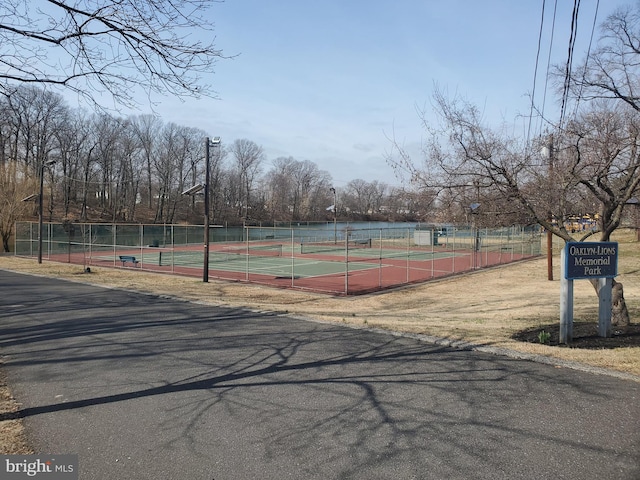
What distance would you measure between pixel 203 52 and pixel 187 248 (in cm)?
3576

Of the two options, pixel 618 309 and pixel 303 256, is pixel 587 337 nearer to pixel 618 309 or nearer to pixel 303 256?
pixel 618 309

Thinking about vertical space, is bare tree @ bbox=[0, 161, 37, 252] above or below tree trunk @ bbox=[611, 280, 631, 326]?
above

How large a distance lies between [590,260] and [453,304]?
694cm

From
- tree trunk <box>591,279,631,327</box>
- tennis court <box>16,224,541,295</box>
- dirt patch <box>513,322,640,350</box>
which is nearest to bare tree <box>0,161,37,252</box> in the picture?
tennis court <box>16,224,541,295</box>

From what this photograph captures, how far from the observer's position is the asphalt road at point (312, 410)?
3.45 m

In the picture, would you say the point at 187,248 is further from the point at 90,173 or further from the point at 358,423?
the point at 90,173

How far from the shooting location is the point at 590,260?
8.09 metres

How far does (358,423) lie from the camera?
4125mm

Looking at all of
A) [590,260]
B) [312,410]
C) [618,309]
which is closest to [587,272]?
[590,260]

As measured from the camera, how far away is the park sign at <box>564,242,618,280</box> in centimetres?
785

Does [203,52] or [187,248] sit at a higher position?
[203,52]

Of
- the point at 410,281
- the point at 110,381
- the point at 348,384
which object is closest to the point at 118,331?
the point at 110,381

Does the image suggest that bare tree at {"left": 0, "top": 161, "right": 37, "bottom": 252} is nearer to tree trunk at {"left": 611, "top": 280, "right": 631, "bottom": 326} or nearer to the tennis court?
the tennis court

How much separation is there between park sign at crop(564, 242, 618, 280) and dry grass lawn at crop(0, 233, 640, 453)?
1471 millimetres
